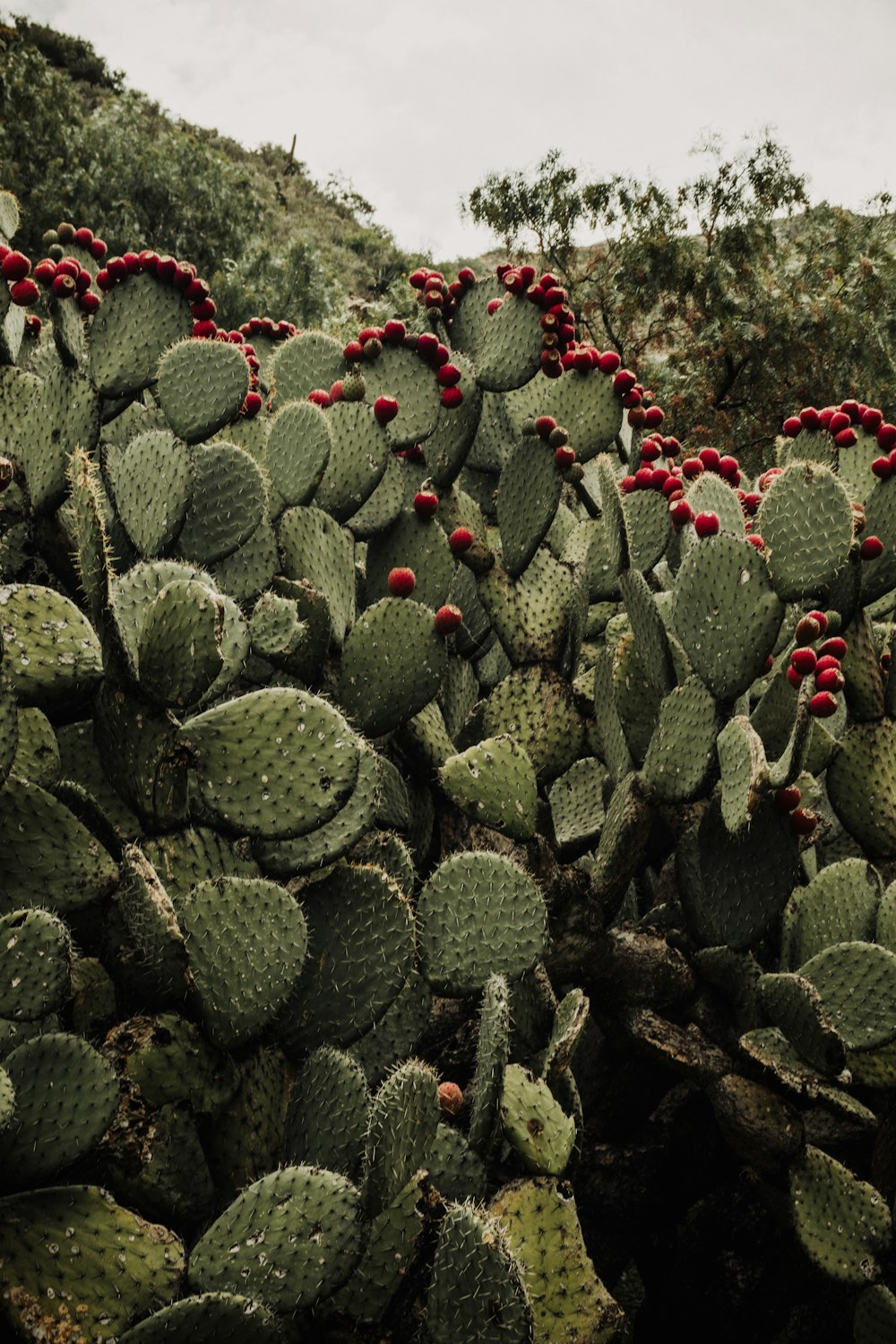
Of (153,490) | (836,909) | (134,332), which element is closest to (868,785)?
(836,909)

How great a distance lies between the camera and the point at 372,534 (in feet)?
7.24

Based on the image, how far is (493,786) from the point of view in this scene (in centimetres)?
175

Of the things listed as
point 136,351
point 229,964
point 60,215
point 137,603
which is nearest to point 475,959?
point 229,964

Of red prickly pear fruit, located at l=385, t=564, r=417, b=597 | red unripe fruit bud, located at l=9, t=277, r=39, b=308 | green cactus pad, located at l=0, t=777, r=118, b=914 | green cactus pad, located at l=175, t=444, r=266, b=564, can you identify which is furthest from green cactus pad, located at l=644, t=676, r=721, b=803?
red unripe fruit bud, located at l=9, t=277, r=39, b=308

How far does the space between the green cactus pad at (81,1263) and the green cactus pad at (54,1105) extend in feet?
0.14

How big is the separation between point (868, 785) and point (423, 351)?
1.32m

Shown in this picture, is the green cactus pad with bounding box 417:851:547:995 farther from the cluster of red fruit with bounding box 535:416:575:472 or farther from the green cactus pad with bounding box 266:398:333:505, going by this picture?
the cluster of red fruit with bounding box 535:416:575:472

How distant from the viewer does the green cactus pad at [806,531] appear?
1850mm

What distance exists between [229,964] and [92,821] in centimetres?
32

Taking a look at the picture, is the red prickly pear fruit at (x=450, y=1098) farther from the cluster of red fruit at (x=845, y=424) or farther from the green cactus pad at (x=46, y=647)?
the cluster of red fruit at (x=845, y=424)

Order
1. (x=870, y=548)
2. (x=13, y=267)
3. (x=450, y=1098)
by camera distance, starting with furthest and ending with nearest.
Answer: (x=870, y=548), (x=13, y=267), (x=450, y=1098)

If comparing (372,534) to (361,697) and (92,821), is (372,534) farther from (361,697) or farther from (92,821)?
(92,821)

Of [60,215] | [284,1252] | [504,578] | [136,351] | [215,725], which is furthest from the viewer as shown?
[60,215]

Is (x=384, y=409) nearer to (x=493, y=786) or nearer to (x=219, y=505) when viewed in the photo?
(x=219, y=505)
